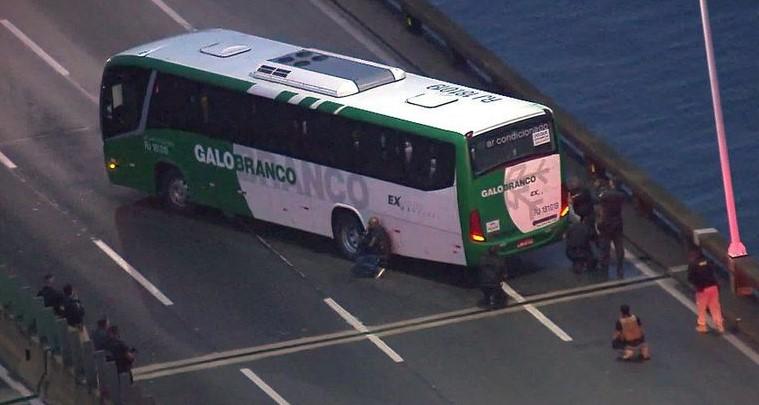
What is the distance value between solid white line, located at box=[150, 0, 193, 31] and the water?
37.6ft

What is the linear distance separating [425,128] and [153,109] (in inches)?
268

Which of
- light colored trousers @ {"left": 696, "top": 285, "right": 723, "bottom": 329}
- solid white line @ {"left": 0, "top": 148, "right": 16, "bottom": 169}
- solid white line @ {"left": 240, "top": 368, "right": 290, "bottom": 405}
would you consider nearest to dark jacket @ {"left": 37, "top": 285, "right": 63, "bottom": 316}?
solid white line @ {"left": 240, "top": 368, "right": 290, "bottom": 405}

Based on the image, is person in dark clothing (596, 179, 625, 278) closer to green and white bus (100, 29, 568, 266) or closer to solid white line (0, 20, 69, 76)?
green and white bus (100, 29, 568, 266)

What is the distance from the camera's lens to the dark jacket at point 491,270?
29.4m

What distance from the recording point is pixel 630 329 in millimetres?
27406

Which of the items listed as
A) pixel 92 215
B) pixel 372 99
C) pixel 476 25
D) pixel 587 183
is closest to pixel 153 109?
pixel 92 215

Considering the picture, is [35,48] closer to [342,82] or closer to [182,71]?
[182,71]

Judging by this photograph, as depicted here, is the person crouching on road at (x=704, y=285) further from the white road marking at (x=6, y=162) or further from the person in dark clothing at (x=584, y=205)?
the white road marking at (x=6, y=162)

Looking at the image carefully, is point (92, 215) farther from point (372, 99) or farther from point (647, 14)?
point (647, 14)

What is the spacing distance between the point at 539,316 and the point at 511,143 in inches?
117

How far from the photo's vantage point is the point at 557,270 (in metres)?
31.5

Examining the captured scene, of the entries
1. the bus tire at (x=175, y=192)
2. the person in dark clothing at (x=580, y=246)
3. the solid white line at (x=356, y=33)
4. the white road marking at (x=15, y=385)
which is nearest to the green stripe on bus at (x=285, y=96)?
the bus tire at (x=175, y=192)

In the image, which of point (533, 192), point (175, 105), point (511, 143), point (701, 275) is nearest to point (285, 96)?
point (175, 105)

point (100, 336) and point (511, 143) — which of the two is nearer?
point (100, 336)
